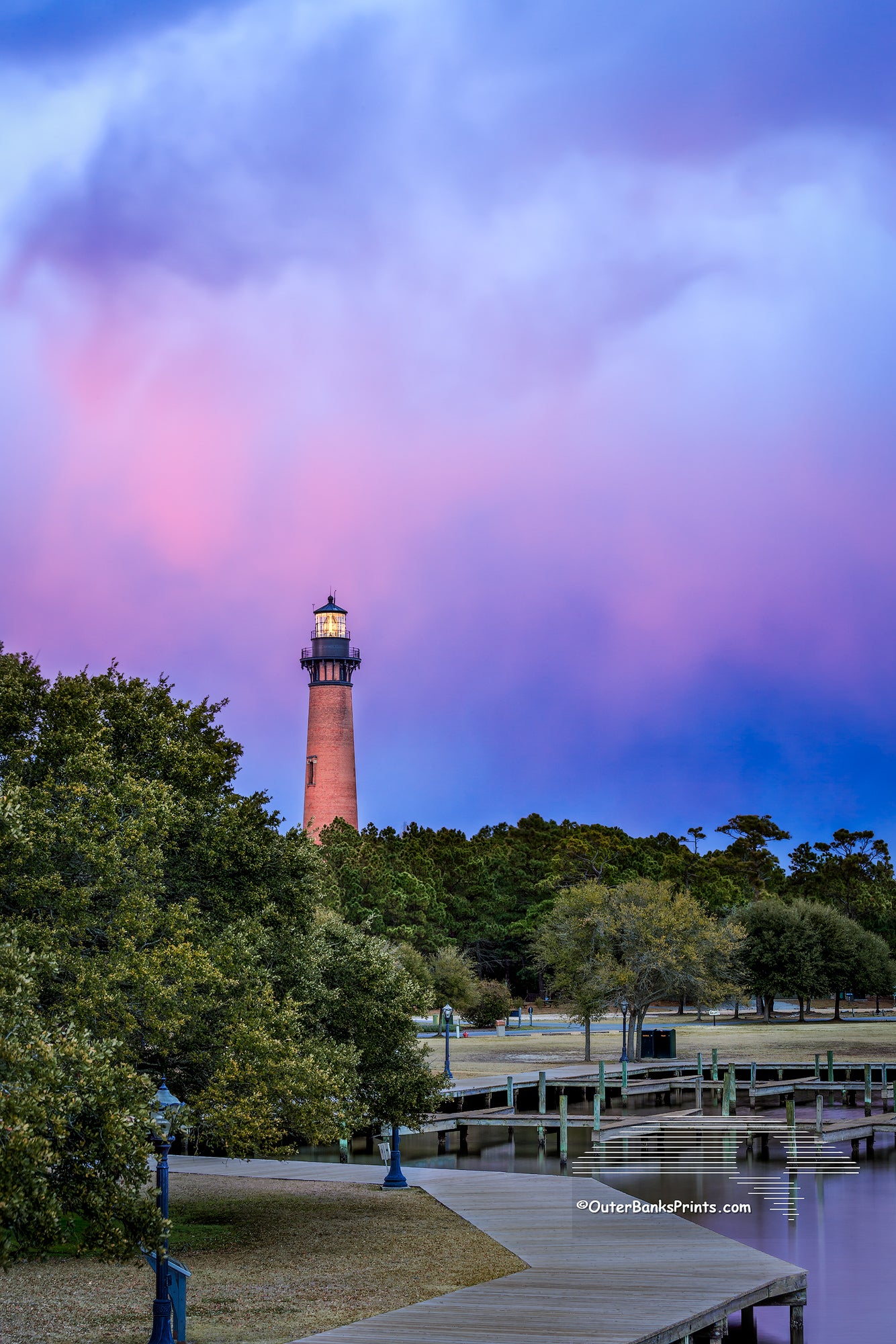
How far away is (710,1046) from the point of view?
2761 inches

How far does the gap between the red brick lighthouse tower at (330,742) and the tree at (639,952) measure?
134ft

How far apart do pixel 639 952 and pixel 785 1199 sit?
89.4 ft

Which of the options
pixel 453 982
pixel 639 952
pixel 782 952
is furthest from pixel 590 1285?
pixel 782 952

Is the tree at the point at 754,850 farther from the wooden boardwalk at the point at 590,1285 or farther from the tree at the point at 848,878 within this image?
the wooden boardwalk at the point at 590,1285

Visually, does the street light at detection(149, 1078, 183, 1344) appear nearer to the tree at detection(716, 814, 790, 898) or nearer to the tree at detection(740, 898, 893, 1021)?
the tree at detection(740, 898, 893, 1021)

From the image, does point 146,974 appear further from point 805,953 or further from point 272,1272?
point 805,953

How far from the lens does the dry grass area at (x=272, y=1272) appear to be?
17375mm

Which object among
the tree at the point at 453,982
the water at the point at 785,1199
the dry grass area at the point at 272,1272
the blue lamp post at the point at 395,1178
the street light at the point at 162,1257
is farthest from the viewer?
the tree at the point at 453,982

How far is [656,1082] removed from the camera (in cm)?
5234

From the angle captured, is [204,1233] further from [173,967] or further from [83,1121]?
[83,1121]

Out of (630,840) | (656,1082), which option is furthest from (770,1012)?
(630,840)

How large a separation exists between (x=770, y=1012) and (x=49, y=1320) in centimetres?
7977

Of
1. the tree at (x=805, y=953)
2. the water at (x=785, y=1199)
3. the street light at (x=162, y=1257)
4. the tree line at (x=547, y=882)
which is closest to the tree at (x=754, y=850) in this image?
the tree line at (x=547, y=882)

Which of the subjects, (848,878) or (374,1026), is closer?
(374,1026)
